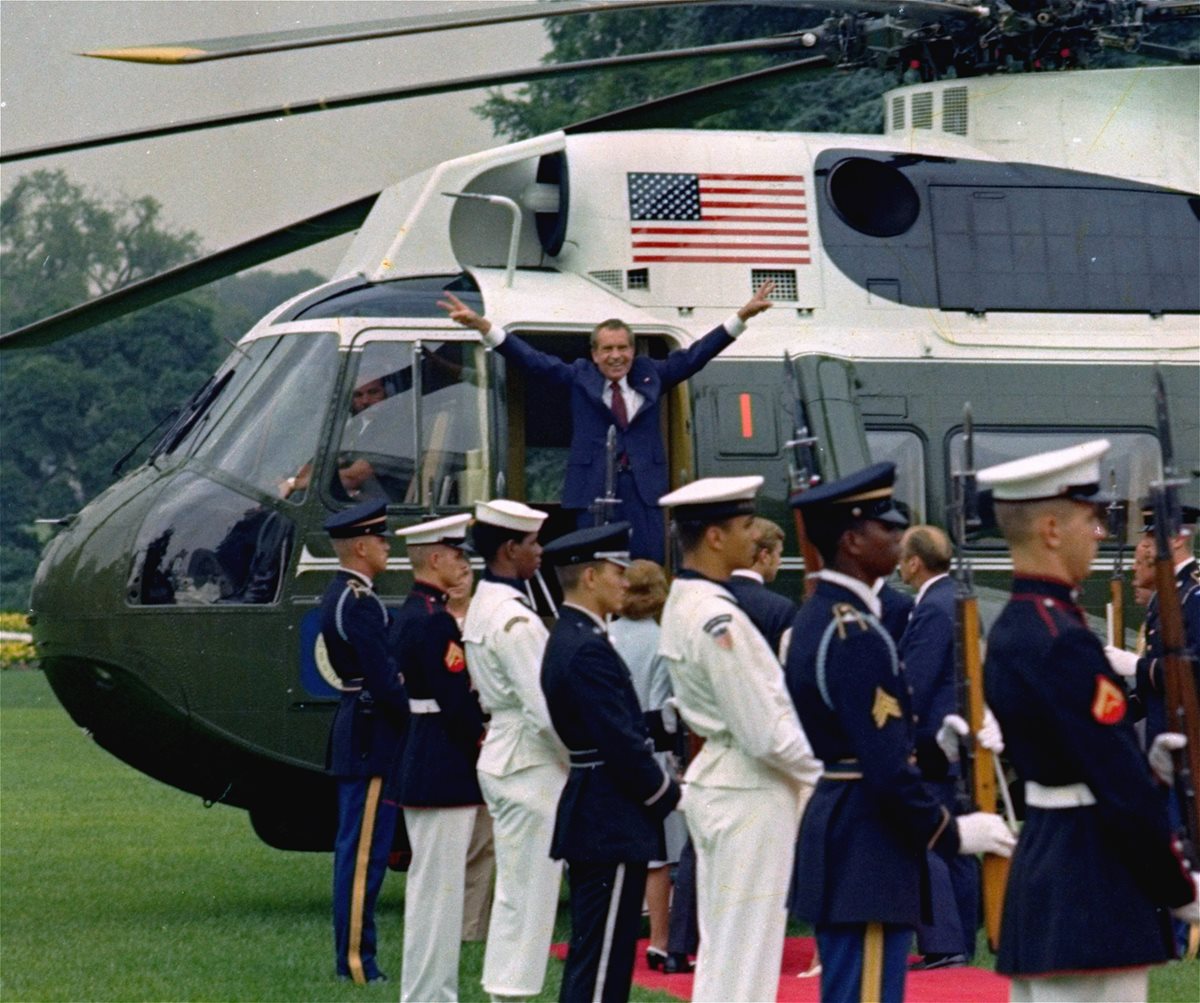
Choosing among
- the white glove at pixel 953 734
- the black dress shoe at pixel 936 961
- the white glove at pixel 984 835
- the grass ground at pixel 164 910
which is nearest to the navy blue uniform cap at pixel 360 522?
the grass ground at pixel 164 910

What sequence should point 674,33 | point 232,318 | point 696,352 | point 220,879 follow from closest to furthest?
point 696,352 → point 220,879 → point 674,33 → point 232,318

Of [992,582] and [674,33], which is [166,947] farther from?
[674,33]

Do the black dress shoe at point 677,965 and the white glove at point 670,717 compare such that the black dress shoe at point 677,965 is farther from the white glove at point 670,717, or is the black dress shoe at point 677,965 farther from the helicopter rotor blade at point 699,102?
the helicopter rotor blade at point 699,102

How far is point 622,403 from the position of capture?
9914 millimetres

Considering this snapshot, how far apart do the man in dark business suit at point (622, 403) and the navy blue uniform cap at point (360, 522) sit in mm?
962

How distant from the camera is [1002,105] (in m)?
11.6

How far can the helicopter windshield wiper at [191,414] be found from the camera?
432 inches

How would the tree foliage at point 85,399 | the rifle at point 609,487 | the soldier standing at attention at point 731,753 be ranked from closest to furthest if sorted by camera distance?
the soldier standing at attention at point 731,753, the rifle at point 609,487, the tree foliage at point 85,399

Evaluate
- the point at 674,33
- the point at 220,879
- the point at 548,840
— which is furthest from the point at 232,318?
the point at 548,840

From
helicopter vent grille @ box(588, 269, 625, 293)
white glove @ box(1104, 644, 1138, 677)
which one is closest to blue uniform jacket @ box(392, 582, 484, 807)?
white glove @ box(1104, 644, 1138, 677)

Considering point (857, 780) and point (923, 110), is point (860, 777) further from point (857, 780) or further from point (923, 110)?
point (923, 110)

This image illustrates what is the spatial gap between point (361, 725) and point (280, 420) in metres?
1.89

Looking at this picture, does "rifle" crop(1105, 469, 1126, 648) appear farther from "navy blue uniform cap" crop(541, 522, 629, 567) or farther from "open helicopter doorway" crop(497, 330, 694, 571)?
"navy blue uniform cap" crop(541, 522, 629, 567)

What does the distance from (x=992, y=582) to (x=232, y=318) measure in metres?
50.8
